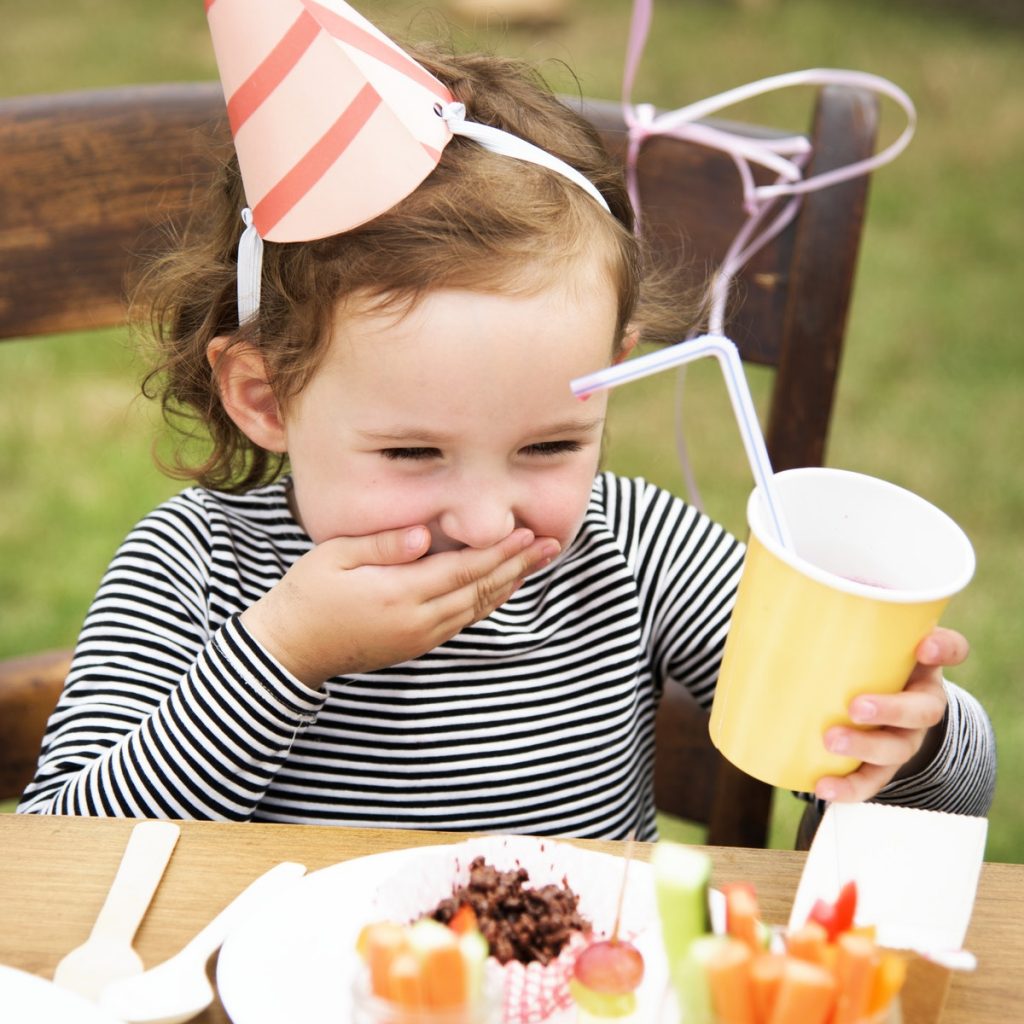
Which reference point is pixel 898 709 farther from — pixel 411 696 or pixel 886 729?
pixel 411 696

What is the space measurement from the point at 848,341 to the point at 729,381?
8.98 feet

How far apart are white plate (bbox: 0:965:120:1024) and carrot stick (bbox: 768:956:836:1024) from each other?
0.35 metres

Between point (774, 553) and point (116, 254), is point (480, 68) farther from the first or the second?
point (774, 553)


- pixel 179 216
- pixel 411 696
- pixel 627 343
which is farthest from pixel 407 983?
pixel 179 216

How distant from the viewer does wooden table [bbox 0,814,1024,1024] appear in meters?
0.76

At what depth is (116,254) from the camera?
1.29 metres

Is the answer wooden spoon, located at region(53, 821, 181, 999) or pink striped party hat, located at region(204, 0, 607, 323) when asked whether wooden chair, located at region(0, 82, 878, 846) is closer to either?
pink striped party hat, located at region(204, 0, 607, 323)

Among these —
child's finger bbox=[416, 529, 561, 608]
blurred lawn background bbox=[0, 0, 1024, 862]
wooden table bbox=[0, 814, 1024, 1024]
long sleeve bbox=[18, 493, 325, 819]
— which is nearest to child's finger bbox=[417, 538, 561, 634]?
child's finger bbox=[416, 529, 561, 608]

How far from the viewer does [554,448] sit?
1041 mm

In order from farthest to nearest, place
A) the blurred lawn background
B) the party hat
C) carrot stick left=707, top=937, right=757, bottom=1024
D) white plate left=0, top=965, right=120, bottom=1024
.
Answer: the blurred lawn background < the party hat < white plate left=0, top=965, right=120, bottom=1024 < carrot stick left=707, top=937, right=757, bottom=1024

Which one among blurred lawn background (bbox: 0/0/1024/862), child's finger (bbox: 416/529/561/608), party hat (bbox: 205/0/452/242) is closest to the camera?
party hat (bbox: 205/0/452/242)

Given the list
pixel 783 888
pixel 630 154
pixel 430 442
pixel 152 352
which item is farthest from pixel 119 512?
pixel 783 888

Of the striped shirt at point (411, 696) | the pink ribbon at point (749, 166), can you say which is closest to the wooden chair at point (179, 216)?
the pink ribbon at point (749, 166)

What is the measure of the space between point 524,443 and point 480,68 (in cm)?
35
